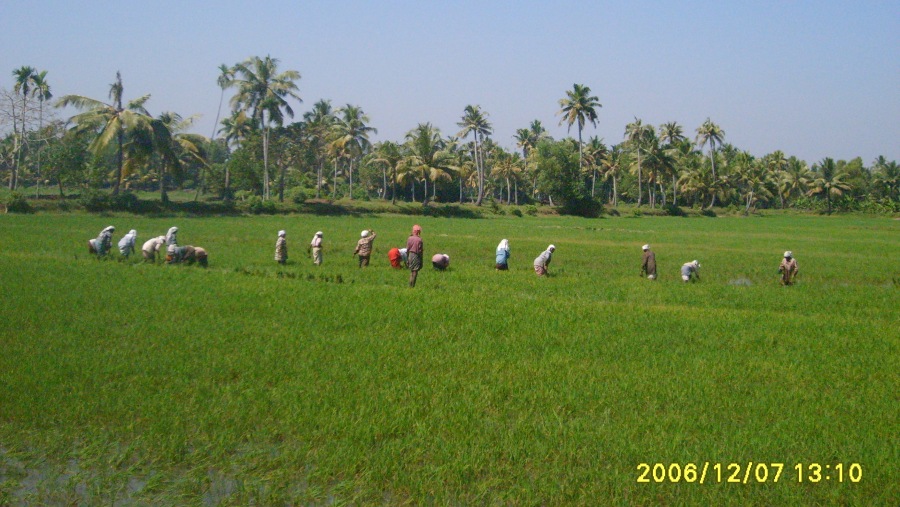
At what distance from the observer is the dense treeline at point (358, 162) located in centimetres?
4016

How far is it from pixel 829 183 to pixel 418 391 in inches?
3191

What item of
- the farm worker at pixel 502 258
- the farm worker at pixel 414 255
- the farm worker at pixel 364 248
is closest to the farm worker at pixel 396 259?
the farm worker at pixel 364 248

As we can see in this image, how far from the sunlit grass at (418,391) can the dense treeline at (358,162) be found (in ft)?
101

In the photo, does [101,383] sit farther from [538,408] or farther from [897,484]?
[897,484]

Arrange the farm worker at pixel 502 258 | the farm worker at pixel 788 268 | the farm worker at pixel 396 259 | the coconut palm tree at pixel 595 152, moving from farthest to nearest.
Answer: the coconut palm tree at pixel 595 152 → the farm worker at pixel 502 258 → the farm worker at pixel 396 259 → the farm worker at pixel 788 268

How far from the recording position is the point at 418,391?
644 centimetres

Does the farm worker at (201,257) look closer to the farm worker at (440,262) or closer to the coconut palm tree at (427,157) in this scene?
the farm worker at (440,262)

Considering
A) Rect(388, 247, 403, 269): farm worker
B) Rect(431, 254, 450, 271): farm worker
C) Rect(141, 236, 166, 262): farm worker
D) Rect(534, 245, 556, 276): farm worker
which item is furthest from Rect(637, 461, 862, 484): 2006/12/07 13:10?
Rect(141, 236, 166, 262): farm worker

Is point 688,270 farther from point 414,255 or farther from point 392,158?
point 392,158

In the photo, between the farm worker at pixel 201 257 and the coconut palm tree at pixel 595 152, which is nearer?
the farm worker at pixel 201 257

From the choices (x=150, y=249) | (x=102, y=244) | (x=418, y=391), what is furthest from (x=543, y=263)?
(x=102, y=244)

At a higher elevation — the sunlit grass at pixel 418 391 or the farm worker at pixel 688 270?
the farm worker at pixel 688 270

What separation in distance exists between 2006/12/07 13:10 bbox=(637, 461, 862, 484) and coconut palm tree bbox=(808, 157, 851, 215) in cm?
8004

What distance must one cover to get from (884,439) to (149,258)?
14.6 metres
